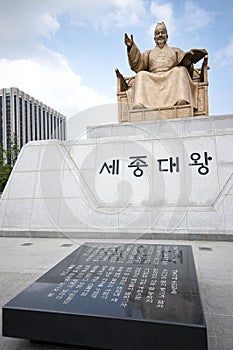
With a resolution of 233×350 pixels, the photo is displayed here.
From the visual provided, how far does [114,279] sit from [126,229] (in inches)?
104

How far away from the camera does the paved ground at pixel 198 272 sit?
151cm

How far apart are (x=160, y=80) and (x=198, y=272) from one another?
4869mm

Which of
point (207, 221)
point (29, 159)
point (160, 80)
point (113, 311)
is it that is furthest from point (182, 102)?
point (113, 311)

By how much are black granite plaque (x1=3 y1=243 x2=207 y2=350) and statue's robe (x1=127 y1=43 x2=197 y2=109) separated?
4.95m

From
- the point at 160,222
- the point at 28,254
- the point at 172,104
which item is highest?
the point at 172,104

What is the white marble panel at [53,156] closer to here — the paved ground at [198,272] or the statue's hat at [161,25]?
the paved ground at [198,272]

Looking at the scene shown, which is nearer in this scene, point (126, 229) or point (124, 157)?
point (126, 229)

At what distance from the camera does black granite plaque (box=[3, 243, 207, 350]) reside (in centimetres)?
121

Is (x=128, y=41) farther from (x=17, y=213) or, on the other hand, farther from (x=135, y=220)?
(x=17, y=213)

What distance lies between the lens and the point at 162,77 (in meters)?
6.26

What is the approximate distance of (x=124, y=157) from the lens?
5.16m

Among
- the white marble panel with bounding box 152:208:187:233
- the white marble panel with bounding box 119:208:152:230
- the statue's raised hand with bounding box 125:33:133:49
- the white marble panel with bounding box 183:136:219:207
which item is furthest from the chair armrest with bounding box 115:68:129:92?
the white marble panel with bounding box 152:208:187:233

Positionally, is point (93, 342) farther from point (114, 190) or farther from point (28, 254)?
point (114, 190)

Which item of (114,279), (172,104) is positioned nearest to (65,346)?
(114,279)
